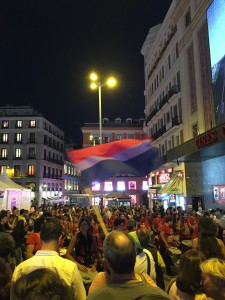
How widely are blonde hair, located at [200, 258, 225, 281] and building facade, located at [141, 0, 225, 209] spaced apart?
537 inches

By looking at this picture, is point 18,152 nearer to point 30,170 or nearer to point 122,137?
point 30,170

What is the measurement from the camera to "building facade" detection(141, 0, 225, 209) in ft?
73.0

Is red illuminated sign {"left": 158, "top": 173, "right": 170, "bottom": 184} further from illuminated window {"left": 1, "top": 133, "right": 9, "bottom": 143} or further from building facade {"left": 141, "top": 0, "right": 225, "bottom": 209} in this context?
illuminated window {"left": 1, "top": 133, "right": 9, "bottom": 143}

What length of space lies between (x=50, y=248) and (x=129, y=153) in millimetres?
3440

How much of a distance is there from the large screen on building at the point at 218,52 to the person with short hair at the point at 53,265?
1840 cm

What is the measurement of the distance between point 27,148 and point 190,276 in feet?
227

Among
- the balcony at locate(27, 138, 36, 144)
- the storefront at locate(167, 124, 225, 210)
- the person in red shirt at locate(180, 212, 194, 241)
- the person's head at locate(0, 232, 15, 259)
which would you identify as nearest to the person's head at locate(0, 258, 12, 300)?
the person's head at locate(0, 232, 15, 259)

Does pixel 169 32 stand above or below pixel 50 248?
above

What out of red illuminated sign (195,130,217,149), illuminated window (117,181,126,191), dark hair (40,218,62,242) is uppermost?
red illuminated sign (195,130,217,149)

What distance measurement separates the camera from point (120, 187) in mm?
57875

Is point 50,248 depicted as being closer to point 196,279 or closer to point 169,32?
point 196,279

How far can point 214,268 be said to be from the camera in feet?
9.82

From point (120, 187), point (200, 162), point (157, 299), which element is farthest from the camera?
point (120, 187)

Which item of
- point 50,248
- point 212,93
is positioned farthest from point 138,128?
point 50,248
